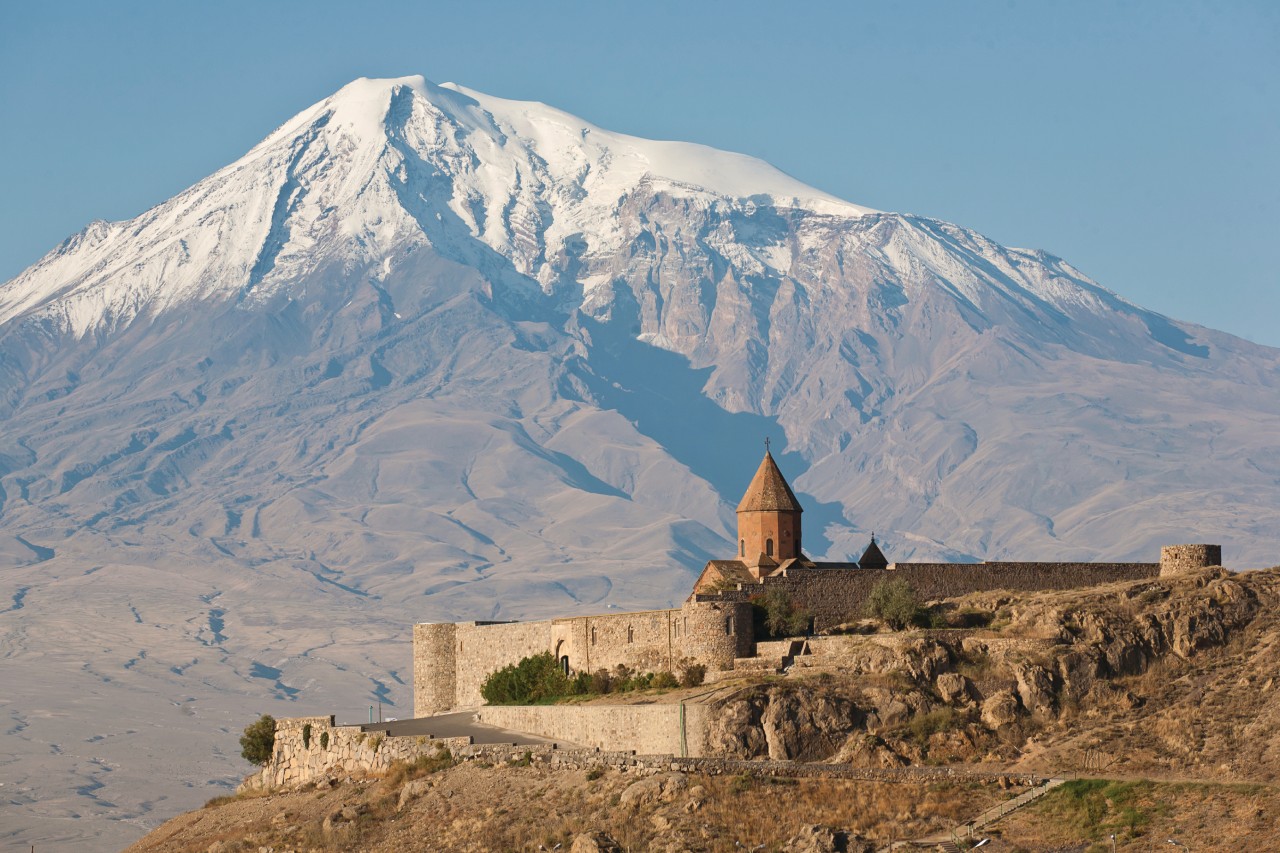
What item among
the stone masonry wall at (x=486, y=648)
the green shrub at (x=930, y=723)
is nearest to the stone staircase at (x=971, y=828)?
the green shrub at (x=930, y=723)

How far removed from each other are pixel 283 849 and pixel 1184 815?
78.0 ft

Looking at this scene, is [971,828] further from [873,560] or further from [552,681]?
[873,560]

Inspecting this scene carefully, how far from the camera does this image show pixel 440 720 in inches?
2773

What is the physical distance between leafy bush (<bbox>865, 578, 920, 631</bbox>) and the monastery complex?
926mm

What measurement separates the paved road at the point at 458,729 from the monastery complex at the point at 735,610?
268cm

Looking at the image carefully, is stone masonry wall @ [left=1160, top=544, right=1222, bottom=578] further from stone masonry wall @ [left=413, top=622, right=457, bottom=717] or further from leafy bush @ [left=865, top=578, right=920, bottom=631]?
stone masonry wall @ [left=413, top=622, right=457, bottom=717]

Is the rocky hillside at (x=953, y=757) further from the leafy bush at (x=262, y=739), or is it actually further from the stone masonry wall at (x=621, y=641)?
the leafy bush at (x=262, y=739)

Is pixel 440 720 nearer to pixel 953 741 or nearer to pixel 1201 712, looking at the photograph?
pixel 953 741

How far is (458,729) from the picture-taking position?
218 ft

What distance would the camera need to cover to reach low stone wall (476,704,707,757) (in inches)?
2186

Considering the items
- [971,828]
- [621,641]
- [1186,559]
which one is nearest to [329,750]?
[621,641]

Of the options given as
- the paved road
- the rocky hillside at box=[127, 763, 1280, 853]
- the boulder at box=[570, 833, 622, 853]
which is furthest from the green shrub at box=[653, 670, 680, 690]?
the boulder at box=[570, 833, 622, 853]

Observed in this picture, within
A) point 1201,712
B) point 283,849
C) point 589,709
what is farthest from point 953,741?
point 283,849

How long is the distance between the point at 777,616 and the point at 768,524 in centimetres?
859
